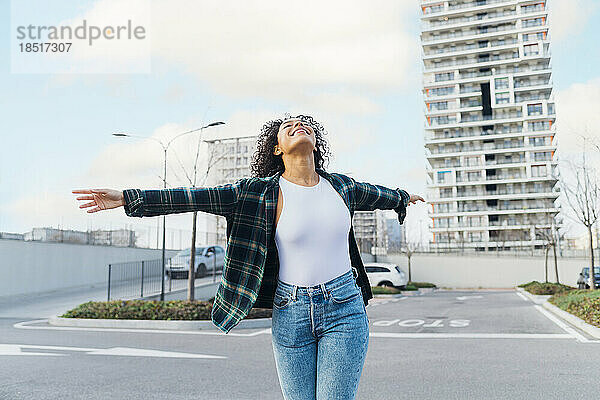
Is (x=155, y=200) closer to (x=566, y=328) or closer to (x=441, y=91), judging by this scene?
(x=566, y=328)

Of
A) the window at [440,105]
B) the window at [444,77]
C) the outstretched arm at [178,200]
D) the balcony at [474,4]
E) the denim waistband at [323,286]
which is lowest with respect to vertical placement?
the denim waistband at [323,286]

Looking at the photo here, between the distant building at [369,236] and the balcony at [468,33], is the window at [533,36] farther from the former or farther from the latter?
the distant building at [369,236]

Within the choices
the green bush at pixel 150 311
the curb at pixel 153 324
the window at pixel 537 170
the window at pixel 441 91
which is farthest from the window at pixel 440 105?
the curb at pixel 153 324

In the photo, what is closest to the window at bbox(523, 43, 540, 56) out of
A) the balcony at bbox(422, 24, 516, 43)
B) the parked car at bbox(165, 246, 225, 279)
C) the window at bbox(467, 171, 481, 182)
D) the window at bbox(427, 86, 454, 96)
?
the balcony at bbox(422, 24, 516, 43)

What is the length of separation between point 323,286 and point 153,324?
1251 cm

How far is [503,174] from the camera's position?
84938 millimetres

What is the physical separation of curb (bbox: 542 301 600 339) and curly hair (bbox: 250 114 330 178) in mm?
9762

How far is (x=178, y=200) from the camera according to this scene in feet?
8.83

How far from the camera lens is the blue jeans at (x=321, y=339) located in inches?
101

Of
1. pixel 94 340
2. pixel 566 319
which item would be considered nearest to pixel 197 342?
pixel 94 340

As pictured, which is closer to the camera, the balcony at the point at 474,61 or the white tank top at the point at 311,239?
the white tank top at the point at 311,239

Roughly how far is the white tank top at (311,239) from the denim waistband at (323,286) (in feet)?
0.05

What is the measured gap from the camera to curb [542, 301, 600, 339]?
1124 cm

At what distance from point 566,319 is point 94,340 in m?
11.7
